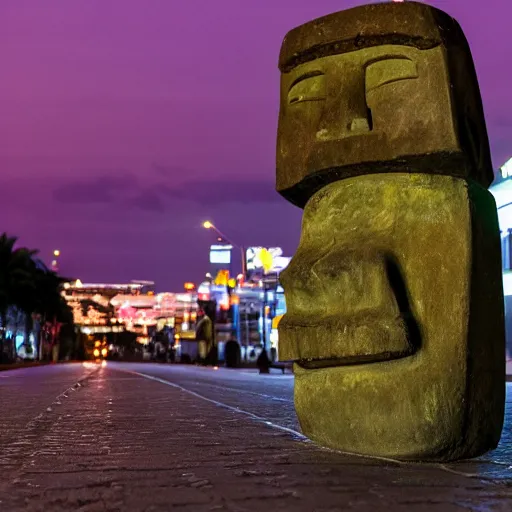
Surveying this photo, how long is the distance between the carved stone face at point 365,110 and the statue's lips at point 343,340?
841 mm

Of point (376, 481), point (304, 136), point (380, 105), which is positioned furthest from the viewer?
point (304, 136)

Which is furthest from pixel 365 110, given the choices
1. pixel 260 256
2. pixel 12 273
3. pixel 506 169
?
pixel 260 256

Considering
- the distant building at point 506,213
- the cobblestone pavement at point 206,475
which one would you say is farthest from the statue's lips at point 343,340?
the distant building at point 506,213

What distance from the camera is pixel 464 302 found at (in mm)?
3342

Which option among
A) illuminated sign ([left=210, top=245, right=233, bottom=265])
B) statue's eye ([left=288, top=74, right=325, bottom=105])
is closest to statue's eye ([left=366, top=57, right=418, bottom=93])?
statue's eye ([left=288, top=74, right=325, bottom=105])

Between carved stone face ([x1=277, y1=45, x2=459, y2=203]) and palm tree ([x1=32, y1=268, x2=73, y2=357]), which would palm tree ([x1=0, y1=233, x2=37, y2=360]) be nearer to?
palm tree ([x1=32, y1=268, x2=73, y2=357])

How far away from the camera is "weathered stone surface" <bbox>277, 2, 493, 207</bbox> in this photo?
3.55 meters

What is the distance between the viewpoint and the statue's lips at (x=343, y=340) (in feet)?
10.9

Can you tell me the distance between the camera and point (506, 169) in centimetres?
2162

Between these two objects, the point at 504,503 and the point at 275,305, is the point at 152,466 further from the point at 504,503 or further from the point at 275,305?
the point at 275,305

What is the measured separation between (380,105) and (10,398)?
6096 millimetres

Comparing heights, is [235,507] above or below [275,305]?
below

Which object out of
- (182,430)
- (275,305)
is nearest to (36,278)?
(275,305)

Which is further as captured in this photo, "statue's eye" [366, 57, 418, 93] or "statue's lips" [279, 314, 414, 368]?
"statue's eye" [366, 57, 418, 93]
